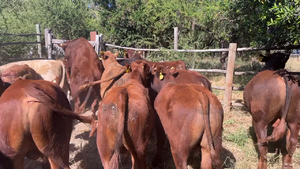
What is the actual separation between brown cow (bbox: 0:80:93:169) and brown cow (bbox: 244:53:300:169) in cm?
292

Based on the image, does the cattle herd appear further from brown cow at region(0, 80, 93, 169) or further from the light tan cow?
the light tan cow

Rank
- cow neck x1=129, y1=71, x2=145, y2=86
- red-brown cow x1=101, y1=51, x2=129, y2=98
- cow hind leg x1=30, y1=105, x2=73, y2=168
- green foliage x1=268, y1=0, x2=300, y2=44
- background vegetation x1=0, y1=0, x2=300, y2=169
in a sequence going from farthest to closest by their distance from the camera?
1. background vegetation x1=0, y1=0, x2=300, y2=169
2. red-brown cow x1=101, y1=51, x2=129, y2=98
3. cow neck x1=129, y1=71, x2=145, y2=86
4. green foliage x1=268, y1=0, x2=300, y2=44
5. cow hind leg x1=30, y1=105, x2=73, y2=168

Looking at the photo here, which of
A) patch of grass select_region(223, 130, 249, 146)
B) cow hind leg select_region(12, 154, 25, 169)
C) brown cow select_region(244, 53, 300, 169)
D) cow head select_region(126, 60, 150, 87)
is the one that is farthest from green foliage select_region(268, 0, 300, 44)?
cow hind leg select_region(12, 154, 25, 169)

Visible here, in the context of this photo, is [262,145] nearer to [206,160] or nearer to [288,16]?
[206,160]

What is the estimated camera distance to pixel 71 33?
46.9 ft

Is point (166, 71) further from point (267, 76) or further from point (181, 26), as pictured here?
point (181, 26)

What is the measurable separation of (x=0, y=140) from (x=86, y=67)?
3.09m

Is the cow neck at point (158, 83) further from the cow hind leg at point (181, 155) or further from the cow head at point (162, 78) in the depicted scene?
the cow hind leg at point (181, 155)

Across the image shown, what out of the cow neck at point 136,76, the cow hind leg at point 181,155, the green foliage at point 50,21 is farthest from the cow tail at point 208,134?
the green foliage at point 50,21

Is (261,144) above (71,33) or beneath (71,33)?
beneath

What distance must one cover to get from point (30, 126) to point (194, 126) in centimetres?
188

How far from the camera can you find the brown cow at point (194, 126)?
9.37 ft

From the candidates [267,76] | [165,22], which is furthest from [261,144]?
[165,22]

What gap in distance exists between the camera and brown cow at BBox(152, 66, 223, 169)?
286 cm
